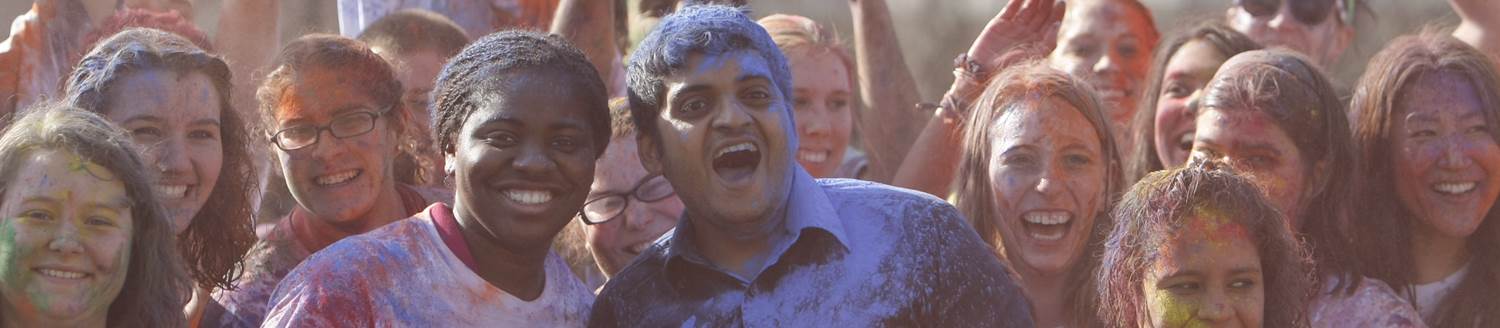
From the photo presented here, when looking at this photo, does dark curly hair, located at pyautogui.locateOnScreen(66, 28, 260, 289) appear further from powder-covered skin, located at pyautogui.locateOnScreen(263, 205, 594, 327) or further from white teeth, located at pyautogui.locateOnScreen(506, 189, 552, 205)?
white teeth, located at pyautogui.locateOnScreen(506, 189, 552, 205)

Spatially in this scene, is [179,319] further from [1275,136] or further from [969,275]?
[1275,136]

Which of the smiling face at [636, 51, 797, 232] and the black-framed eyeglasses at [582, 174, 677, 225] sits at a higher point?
the smiling face at [636, 51, 797, 232]

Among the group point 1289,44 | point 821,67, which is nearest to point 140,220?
point 821,67

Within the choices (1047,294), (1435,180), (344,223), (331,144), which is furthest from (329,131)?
(1435,180)

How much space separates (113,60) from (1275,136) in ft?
9.64

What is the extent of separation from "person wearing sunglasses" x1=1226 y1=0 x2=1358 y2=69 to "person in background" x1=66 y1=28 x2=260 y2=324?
3476 mm

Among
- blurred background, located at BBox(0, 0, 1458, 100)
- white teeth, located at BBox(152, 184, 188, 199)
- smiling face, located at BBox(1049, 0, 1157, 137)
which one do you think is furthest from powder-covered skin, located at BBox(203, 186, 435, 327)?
blurred background, located at BBox(0, 0, 1458, 100)

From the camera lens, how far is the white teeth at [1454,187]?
5953 mm

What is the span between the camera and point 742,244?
14.2 ft

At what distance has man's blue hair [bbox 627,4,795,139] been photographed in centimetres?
425

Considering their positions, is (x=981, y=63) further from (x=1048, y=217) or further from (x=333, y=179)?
(x=333, y=179)

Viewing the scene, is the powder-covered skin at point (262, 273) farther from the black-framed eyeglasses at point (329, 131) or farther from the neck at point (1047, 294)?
the neck at point (1047, 294)

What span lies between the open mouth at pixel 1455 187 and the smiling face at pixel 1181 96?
2.20ft

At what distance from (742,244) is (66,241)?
1324mm
